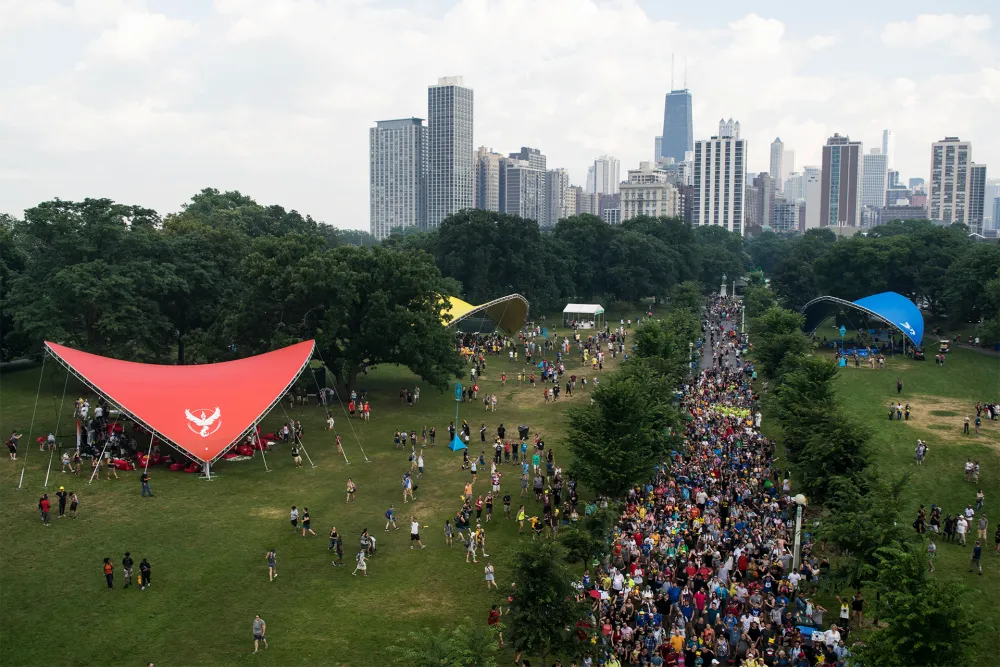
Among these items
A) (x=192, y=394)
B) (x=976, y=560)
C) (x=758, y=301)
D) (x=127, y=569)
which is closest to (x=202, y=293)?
(x=192, y=394)

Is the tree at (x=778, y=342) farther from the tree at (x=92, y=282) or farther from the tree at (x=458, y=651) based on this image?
the tree at (x=92, y=282)

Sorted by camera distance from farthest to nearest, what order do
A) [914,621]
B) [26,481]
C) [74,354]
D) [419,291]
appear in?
[419,291]
[74,354]
[26,481]
[914,621]

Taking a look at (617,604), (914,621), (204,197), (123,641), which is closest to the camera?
(914,621)

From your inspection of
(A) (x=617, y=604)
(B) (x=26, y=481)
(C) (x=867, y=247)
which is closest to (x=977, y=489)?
(A) (x=617, y=604)

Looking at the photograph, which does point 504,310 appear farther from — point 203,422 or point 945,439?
point 203,422

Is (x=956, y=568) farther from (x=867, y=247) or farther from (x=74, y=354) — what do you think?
(x=867, y=247)

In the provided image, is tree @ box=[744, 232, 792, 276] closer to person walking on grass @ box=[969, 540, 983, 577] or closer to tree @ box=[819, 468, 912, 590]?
person walking on grass @ box=[969, 540, 983, 577]
